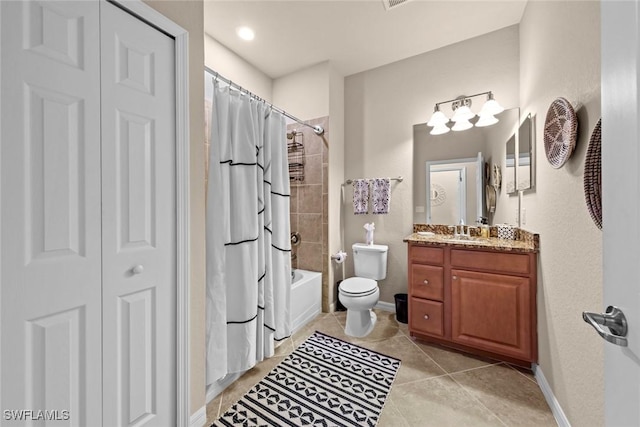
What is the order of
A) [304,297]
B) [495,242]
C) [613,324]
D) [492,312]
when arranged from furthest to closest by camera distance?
[304,297], [495,242], [492,312], [613,324]

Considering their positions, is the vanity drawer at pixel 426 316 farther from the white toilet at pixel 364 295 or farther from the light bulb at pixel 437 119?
the light bulb at pixel 437 119

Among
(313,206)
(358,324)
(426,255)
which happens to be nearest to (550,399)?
(426,255)

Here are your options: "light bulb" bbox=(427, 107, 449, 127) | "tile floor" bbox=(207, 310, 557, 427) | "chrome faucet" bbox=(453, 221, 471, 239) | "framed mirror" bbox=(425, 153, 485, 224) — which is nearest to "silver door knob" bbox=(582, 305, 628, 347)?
"tile floor" bbox=(207, 310, 557, 427)

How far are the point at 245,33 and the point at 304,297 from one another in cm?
248

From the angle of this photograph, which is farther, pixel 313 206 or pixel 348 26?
pixel 313 206

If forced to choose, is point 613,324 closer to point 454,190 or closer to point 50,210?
point 50,210

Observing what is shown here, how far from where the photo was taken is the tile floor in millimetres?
1360

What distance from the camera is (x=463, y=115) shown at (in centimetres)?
225

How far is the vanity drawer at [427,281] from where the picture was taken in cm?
199

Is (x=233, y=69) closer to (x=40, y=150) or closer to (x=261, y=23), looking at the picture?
(x=261, y=23)

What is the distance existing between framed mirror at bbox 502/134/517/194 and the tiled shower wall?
63.3 inches

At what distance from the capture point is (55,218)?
87 cm

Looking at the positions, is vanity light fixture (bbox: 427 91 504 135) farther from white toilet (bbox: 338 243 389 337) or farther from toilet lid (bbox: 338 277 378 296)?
toilet lid (bbox: 338 277 378 296)

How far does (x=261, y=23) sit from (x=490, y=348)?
Result: 313 centimetres
